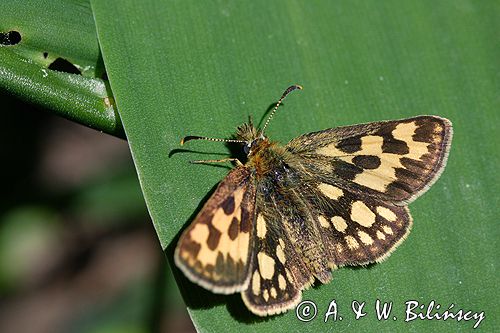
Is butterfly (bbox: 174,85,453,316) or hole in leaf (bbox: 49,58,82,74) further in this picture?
hole in leaf (bbox: 49,58,82,74)

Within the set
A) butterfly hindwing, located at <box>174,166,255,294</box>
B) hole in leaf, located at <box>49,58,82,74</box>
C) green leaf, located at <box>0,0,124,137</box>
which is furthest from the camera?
hole in leaf, located at <box>49,58,82,74</box>

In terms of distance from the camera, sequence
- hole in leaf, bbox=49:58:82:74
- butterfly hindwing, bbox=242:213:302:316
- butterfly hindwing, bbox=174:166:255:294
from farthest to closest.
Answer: hole in leaf, bbox=49:58:82:74 < butterfly hindwing, bbox=242:213:302:316 < butterfly hindwing, bbox=174:166:255:294

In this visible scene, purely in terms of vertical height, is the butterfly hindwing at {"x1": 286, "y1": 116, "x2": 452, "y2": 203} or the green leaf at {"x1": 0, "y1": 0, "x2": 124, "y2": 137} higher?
the green leaf at {"x1": 0, "y1": 0, "x2": 124, "y2": 137}

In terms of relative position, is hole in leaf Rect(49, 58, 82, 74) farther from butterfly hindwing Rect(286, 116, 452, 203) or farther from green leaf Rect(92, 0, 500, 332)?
butterfly hindwing Rect(286, 116, 452, 203)

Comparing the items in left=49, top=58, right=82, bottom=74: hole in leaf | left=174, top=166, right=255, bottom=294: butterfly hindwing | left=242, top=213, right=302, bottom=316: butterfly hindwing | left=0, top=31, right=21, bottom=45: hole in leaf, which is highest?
left=0, top=31, right=21, bottom=45: hole in leaf

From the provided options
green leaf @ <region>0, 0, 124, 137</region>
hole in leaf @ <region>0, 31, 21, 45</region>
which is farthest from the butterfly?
hole in leaf @ <region>0, 31, 21, 45</region>

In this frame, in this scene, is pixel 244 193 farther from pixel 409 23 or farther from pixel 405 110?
pixel 409 23

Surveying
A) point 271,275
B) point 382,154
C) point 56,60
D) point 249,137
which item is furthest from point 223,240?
point 56,60
